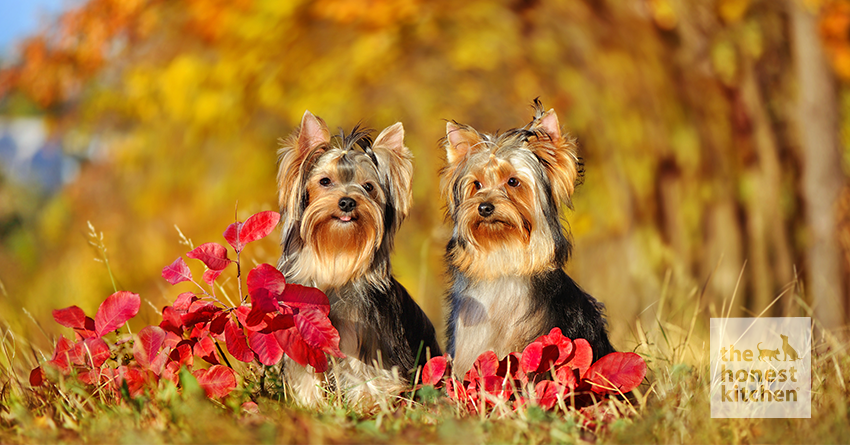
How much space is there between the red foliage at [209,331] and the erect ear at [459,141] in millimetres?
1066

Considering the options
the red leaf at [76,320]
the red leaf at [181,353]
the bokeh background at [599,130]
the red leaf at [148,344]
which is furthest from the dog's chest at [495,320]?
the bokeh background at [599,130]

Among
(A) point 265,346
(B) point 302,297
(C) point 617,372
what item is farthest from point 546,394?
(A) point 265,346

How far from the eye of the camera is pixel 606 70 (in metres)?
8.87

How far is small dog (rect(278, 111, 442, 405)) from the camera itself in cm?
381

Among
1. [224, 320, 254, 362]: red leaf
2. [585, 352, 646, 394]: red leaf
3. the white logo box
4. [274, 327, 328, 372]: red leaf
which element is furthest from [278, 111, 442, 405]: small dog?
the white logo box

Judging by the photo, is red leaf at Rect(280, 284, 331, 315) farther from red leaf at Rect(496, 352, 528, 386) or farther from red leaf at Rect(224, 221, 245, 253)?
red leaf at Rect(496, 352, 528, 386)

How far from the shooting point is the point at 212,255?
355cm

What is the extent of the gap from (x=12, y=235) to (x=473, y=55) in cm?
719

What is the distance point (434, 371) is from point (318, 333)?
2.13ft

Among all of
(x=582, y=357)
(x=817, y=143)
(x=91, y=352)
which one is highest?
(x=817, y=143)

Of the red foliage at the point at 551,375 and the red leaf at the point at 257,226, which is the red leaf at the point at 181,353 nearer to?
the red leaf at the point at 257,226

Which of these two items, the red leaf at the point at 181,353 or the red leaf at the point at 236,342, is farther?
the red leaf at the point at 181,353

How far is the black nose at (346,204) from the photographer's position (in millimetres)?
3748

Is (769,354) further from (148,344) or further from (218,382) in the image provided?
(148,344)
